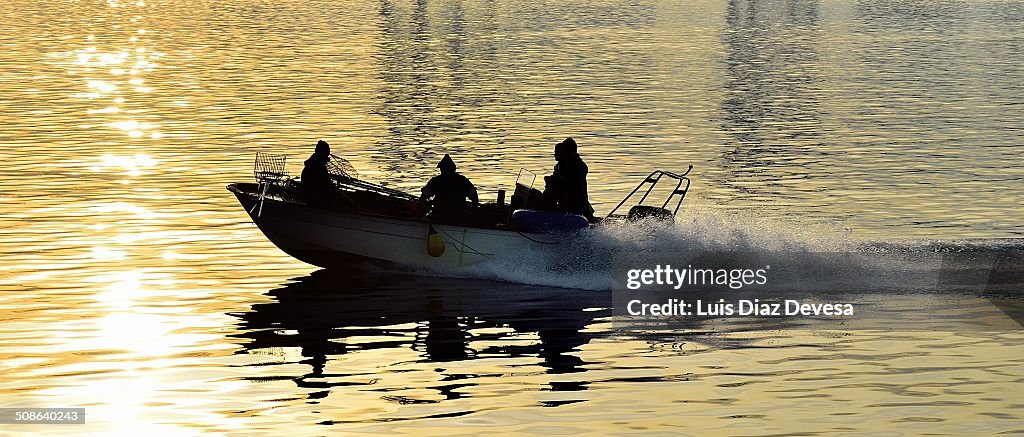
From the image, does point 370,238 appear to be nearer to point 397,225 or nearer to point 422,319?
point 397,225

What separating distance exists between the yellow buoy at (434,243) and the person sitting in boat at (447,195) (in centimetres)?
23

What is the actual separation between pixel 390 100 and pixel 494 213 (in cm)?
4253

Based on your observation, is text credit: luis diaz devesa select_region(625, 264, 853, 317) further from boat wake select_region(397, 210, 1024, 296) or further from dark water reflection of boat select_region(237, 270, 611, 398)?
dark water reflection of boat select_region(237, 270, 611, 398)

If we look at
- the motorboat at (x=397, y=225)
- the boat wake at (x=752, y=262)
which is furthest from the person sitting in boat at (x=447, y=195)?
the boat wake at (x=752, y=262)

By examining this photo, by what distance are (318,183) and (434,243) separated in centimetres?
253

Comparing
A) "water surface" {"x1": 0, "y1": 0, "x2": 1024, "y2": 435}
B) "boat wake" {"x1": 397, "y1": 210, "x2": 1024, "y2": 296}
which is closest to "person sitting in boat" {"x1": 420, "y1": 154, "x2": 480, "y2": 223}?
"boat wake" {"x1": 397, "y1": 210, "x2": 1024, "y2": 296}

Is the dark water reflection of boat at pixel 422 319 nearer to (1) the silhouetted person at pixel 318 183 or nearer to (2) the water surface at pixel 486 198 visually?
(2) the water surface at pixel 486 198

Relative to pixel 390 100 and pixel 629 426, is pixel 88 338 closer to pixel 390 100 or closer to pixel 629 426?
pixel 629 426

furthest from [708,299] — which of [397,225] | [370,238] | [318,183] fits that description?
[318,183]

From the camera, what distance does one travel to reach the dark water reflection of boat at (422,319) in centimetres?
2331

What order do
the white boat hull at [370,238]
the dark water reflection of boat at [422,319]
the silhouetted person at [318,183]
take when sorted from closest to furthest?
the dark water reflection of boat at [422,319], the white boat hull at [370,238], the silhouetted person at [318,183]

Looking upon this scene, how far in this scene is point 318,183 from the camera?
94.1 ft

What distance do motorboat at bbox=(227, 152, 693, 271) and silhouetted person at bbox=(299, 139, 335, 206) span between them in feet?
0.30

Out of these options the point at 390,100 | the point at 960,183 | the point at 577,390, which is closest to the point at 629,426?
the point at 577,390
